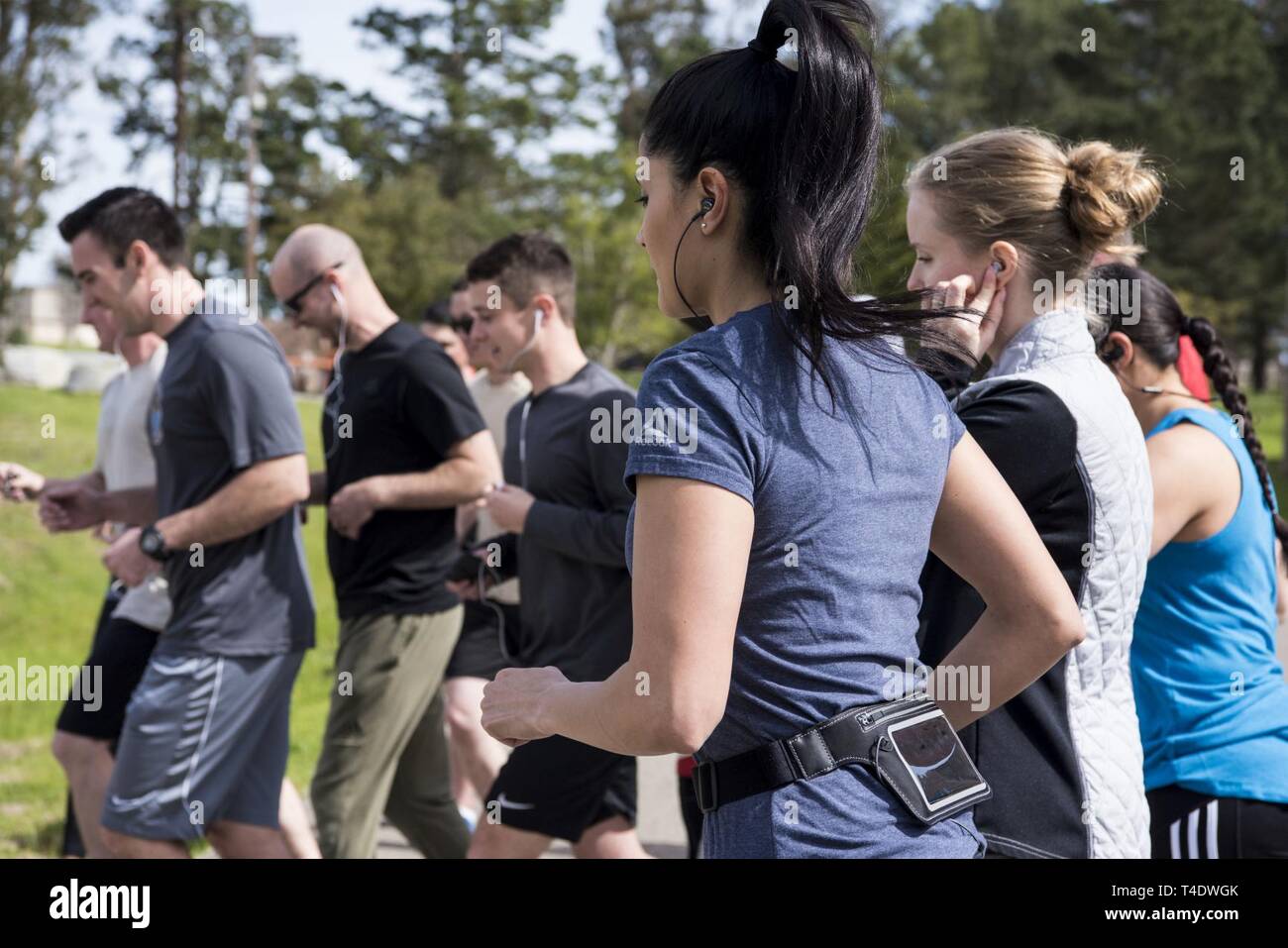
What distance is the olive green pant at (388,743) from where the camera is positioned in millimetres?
4711

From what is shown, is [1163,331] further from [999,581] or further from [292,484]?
[292,484]

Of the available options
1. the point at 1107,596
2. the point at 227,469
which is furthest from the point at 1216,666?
the point at 227,469

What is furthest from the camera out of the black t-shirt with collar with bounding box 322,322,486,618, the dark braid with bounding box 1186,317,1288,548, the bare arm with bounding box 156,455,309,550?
the black t-shirt with collar with bounding box 322,322,486,618

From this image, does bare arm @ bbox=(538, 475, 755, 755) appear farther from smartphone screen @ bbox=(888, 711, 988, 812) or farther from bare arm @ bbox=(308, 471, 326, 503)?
bare arm @ bbox=(308, 471, 326, 503)

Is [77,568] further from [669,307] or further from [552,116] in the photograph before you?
[552,116]

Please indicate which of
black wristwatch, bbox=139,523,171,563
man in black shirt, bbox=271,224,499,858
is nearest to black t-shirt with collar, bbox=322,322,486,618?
man in black shirt, bbox=271,224,499,858

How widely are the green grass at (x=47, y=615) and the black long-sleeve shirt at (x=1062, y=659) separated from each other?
13.6 feet

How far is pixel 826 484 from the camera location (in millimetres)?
1755

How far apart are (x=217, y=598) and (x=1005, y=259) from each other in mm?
2642

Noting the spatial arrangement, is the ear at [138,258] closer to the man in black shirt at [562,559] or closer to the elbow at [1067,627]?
the man in black shirt at [562,559]

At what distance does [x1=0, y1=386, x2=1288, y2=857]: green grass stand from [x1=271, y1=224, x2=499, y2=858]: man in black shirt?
4.07ft

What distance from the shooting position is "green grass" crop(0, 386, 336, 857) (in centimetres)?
689

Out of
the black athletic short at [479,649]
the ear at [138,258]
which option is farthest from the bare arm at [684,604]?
the black athletic short at [479,649]
